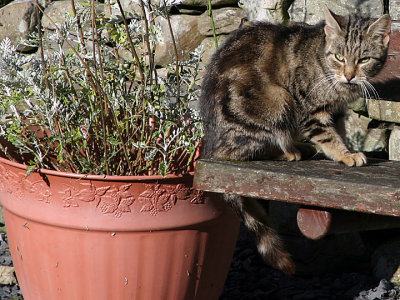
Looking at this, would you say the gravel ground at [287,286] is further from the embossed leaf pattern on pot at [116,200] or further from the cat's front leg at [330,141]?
the embossed leaf pattern on pot at [116,200]

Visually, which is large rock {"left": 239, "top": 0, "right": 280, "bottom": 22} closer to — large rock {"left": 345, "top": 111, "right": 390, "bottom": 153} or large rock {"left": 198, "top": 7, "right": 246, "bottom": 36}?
large rock {"left": 198, "top": 7, "right": 246, "bottom": 36}

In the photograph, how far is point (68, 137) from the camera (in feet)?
7.38

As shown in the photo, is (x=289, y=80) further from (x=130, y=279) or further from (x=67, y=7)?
(x=67, y=7)

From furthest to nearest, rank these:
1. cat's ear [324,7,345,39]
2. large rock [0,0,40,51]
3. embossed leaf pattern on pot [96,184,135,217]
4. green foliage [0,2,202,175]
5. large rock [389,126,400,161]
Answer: large rock [0,0,40,51]
large rock [389,126,400,161]
cat's ear [324,7,345,39]
green foliage [0,2,202,175]
embossed leaf pattern on pot [96,184,135,217]

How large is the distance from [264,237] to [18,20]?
243 centimetres

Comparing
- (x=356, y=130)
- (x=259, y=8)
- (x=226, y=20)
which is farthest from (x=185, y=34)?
(x=356, y=130)

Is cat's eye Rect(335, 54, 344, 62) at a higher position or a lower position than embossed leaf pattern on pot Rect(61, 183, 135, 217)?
higher

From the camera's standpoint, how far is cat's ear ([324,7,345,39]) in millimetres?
2406

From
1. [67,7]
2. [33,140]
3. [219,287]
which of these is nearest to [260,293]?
[219,287]

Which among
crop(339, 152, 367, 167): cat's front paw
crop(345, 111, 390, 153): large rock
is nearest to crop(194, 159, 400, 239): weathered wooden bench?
crop(339, 152, 367, 167): cat's front paw

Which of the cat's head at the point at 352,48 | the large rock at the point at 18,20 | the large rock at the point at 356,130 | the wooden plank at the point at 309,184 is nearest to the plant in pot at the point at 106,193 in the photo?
the wooden plank at the point at 309,184

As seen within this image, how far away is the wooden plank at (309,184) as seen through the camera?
1.74 meters

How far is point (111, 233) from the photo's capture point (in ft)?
7.11

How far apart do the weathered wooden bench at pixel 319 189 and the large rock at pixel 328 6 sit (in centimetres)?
95
